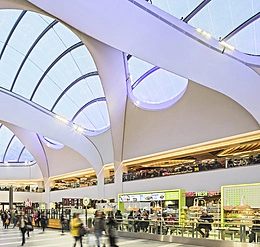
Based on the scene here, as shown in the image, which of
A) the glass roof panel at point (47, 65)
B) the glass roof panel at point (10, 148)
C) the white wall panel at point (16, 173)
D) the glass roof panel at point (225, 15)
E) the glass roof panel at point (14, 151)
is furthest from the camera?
the white wall panel at point (16, 173)

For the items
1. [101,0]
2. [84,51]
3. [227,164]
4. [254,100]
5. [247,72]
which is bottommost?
[227,164]

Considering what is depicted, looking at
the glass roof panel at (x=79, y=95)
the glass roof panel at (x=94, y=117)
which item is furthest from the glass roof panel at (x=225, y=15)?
the glass roof panel at (x=94, y=117)

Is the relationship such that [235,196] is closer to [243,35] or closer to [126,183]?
[243,35]

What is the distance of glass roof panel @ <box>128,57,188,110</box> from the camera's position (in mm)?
23172

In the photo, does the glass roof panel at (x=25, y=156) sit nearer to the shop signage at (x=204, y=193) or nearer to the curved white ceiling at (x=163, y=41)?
the shop signage at (x=204, y=193)

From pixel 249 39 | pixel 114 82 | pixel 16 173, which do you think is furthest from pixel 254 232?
pixel 16 173

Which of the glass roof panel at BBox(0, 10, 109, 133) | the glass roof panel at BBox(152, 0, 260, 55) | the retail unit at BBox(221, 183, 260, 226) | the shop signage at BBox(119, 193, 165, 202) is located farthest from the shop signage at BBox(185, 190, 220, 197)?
the glass roof panel at BBox(0, 10, 109, 133)

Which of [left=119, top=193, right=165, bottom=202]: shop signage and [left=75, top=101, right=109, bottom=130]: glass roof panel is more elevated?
[left=75, top=101, right=109, bottom=130]: glass roof panel

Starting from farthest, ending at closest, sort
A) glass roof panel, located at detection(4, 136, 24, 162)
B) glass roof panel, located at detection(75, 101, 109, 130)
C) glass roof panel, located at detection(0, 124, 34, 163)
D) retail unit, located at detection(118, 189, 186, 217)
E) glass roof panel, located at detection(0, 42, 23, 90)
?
1. glass roof panel, located at detection(4, 136, 24, 162)
2. glass roof panel, located at detection(0, 124, 34, 163)
3. glass roof panel, located at detection(75, 101, 109, 130)
4. glass roof panel, located at detection(0, 42, 23, 90)
5. retail unit, located at detection(118, 189, 186, 217)

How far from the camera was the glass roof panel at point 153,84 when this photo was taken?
76.0 ft

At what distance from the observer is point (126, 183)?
91.8 ft

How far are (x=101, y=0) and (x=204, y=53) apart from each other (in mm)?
4709

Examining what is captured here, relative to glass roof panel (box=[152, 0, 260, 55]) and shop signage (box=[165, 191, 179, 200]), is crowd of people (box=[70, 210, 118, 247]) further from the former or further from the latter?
glass roof panel (box=[152, 0, 260, 55])

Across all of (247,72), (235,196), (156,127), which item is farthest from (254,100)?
(156,127)
